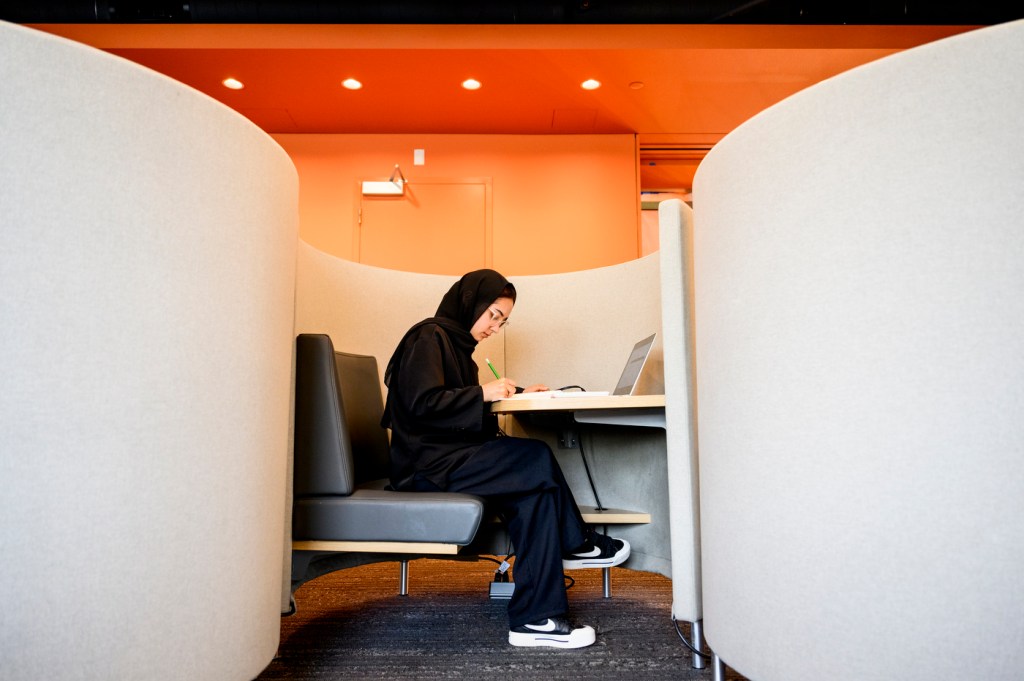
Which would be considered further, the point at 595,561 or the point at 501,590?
the point at 501,590

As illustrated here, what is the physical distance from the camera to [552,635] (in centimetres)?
186

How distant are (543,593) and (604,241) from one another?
150 inches

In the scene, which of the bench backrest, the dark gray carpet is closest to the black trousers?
the dark gray carpet

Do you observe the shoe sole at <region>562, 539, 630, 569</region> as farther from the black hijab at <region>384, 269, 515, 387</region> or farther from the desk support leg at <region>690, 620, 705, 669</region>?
the black hijab at <region>384, 269, 515, 387</region>

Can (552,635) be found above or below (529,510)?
below

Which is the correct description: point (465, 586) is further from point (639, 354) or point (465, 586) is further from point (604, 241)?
point (604, 241)

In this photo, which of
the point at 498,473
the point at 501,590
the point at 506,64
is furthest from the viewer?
the point at 506,64

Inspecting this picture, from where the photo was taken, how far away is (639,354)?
2250 millimetres

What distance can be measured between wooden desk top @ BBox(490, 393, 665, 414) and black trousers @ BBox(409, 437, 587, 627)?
171 mm

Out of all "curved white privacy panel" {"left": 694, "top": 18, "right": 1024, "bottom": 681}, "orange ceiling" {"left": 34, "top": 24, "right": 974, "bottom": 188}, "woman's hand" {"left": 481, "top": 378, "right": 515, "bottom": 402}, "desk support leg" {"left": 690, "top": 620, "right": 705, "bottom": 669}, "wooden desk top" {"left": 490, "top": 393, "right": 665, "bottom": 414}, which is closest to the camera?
"curved white privacy panel" {"left": 694, "top": 18, "right": 1024, "bottom": 681}

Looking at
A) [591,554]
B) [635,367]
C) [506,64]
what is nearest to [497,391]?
[635,367]

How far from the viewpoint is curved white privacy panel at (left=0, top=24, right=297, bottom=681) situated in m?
0.98

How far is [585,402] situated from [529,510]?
1.26 ft

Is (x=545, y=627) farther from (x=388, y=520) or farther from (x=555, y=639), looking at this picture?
(x=388, y=520)
